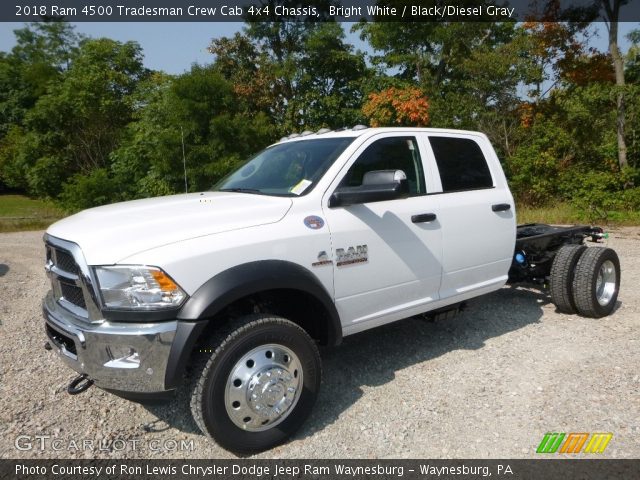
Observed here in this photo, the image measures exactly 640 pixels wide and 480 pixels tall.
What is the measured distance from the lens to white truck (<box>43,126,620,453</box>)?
2555 mm

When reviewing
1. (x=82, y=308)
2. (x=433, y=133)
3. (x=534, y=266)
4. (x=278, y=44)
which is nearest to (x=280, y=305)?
(x=82, y=308)

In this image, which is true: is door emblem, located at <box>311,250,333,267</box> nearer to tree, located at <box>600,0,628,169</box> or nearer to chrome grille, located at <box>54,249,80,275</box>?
chrome grille, located at <box>54,249,80,275</box>

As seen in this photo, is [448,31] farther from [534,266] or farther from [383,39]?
[534,266]

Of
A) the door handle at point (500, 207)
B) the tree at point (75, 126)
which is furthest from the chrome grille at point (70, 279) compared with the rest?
the tree at point (75, 126)

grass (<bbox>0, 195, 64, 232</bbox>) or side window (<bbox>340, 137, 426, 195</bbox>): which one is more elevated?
side window (<bbox>340, 137, 426, 195</bbox>)

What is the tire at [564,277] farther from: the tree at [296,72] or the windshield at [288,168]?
the tree at [296,72]

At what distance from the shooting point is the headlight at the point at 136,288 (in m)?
2.53

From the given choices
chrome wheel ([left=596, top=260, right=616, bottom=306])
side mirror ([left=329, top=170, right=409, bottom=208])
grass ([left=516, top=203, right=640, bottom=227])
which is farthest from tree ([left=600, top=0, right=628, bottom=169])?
side mirror ([left=329, top=170, right=409, bottom=208])

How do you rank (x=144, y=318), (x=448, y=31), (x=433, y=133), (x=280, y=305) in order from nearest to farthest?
(x=144, y=318) → (x=280, y=305) → (x=433, y=133) → (x=448, y=31)

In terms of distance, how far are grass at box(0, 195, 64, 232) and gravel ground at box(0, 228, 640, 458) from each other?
15013 millimetres

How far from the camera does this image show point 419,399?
3.47 meters

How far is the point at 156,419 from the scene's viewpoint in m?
3.32

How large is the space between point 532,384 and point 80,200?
21.2 m

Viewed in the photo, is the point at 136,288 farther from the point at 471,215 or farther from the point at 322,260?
the point at 471,215
